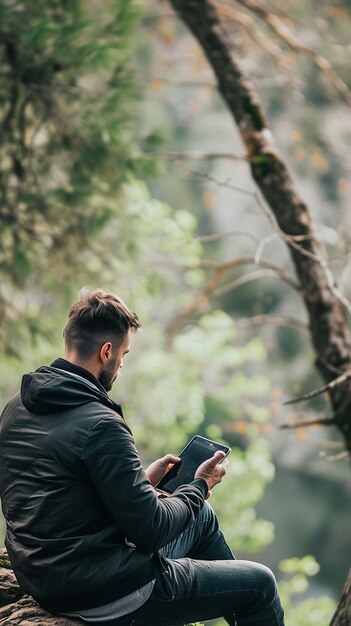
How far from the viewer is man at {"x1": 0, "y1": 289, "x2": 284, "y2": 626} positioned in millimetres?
2146

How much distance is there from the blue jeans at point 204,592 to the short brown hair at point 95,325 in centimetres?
58

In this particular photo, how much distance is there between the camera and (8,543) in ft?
7.72

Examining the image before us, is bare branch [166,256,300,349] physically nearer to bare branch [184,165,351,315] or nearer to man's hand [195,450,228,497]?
bare branch [184,165,351,315]

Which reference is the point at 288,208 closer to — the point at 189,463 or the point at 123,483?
the point at 189,463

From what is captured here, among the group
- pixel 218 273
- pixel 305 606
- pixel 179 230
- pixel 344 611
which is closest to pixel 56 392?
pixel 344 611

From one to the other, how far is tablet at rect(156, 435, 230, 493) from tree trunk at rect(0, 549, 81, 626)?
510mm

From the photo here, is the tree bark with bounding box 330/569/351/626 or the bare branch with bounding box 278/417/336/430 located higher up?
the tree bark with bounding box 330/569/351/626

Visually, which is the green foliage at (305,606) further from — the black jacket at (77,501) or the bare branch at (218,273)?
the black jacket at (77,501)

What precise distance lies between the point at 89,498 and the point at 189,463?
0.52 meters

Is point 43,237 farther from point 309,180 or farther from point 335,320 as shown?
point 309,180

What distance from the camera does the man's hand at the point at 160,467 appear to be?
269 cm

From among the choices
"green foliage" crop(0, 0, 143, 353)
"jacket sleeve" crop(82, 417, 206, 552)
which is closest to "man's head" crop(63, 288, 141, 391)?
"jacket sleeve" crop(82, 417, 206, 552)

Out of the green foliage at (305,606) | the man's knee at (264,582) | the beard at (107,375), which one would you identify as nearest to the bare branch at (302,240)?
the man's knee at (264,582)

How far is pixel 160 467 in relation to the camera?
2697 millimetres
